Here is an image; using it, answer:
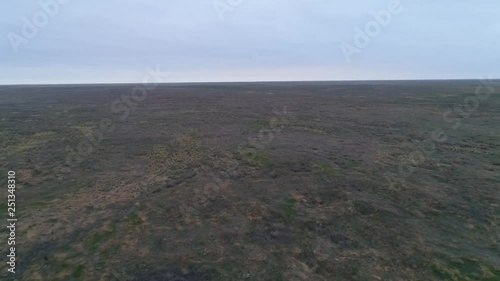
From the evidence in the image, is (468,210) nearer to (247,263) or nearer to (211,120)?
(247,263)

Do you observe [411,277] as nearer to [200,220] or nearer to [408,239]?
[408,239]

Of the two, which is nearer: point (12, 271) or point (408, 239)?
point (12, 271)

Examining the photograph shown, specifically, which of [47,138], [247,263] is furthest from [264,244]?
[47,138]

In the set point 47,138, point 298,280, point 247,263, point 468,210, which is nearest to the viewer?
point 298,280

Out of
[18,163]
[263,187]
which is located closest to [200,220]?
[263,187]

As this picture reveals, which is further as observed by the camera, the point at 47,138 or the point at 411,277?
the point at 47,138

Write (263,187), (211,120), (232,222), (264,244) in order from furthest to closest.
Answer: (211,120) → (263,187) → (232,222) → (264,244)
